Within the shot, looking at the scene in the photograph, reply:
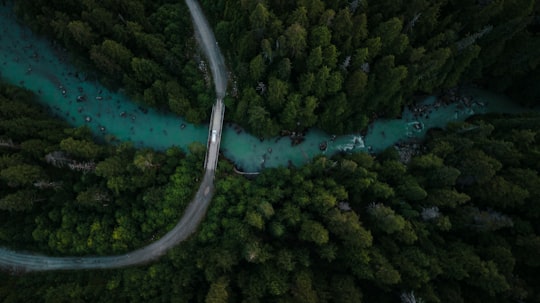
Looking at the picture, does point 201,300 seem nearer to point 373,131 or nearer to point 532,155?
point 373,131

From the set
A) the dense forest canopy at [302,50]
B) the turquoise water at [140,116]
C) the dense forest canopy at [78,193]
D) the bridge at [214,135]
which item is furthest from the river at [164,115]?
the dense forest canopy at [78,193]

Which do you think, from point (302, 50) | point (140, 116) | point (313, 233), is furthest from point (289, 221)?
point (140, 116)

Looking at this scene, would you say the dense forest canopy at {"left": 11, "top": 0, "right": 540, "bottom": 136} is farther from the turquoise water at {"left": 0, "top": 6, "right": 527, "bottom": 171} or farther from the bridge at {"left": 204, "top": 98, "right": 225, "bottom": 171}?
the turquoise water at {"left": 0, "top": 6, "right": 527, "bottom": 171}

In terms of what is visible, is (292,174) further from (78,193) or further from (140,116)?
(78,193)

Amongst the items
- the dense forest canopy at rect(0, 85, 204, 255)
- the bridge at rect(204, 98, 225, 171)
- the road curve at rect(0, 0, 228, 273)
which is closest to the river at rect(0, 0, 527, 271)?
the road curve at rect(0, 0, 228, 273)

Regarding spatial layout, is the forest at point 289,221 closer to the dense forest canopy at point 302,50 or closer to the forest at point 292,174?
the forest at point 292,174

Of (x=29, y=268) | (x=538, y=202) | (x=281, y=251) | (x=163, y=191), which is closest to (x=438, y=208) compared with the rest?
(x=538, y=202)
